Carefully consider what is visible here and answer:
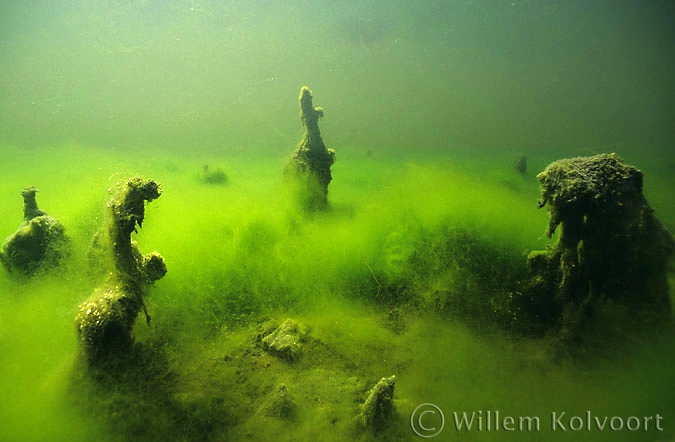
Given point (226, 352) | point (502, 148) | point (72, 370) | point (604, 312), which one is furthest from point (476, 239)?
point (502, 148)

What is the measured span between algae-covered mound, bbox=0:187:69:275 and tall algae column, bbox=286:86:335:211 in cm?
438

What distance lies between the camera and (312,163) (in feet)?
23.8

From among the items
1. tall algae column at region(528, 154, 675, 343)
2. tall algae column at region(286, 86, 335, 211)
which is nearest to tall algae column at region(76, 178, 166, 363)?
tall algae column at region(286, 86, 335, 211)

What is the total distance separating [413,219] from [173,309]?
438 cm

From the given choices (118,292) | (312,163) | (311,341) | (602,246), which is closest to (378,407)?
(311,341)

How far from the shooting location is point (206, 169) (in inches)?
478

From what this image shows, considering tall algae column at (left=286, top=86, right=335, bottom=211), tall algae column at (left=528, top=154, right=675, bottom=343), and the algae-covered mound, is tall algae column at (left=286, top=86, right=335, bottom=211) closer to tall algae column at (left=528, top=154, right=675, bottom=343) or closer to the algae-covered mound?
the algae-covered mound

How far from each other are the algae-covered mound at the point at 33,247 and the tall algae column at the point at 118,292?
7.79 ft

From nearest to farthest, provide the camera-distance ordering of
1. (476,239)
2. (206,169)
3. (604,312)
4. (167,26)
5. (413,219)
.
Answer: (604,312)
(476,239)
(413,219)
(206,169)
(167,26)

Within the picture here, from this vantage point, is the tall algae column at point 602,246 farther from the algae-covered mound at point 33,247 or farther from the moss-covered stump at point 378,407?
the algae-covered mound at point 33,247

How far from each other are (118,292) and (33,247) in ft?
9.90

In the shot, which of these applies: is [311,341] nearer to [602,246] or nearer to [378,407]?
[378,407]

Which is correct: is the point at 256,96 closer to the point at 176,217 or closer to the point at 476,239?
the point at 176,217

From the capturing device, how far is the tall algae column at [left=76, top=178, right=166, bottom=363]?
3156 mm
